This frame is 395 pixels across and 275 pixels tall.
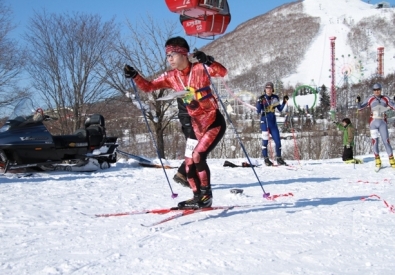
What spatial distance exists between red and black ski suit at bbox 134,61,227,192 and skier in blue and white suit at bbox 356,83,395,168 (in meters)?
→ 6.06

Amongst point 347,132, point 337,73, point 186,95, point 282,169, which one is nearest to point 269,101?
point 282,169

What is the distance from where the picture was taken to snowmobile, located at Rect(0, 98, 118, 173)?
815cm

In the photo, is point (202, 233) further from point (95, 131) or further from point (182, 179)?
point (95, 131)

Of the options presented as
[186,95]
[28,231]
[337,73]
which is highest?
[337,73]

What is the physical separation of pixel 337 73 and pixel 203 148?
138417 mm

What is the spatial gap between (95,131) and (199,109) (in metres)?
5.64

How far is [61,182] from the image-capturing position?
22.9ft

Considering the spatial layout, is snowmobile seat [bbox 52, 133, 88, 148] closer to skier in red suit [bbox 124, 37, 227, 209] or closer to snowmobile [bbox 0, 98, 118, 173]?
snowmobile [bbox 0, 98, 118, 173]

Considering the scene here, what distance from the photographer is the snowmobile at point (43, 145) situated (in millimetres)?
8148

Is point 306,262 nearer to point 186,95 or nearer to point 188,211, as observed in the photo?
point 188,211


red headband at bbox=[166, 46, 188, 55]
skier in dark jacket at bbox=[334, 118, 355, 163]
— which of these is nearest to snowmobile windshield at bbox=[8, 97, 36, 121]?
red headband at bbox=[166, 46, 188, 55]

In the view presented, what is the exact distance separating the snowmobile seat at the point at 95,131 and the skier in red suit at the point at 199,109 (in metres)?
5.16

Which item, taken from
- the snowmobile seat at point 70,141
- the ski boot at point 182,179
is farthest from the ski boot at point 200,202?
the snowmobile seat at point 70,141

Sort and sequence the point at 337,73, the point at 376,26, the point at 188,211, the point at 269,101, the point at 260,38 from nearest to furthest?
the point at 188,211 < the point at 269,101 < the point at 337,73 < the point at 376,26 < the point at 260,38
